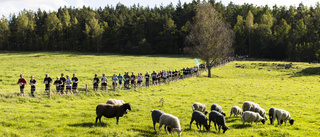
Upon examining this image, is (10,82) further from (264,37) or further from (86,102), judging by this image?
(264,37)

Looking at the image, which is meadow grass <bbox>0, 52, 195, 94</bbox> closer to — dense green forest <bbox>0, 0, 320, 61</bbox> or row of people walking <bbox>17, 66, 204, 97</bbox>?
row of people walking <bbox>17, 66, 204, 97</bbox>

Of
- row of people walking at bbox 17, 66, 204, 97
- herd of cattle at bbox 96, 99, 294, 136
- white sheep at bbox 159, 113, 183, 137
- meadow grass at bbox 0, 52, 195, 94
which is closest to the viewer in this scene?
white sheep at bbox 159, 113, 183, 137

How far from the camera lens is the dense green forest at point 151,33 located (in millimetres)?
90375

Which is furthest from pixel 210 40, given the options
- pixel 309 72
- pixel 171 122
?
pixel 171 122

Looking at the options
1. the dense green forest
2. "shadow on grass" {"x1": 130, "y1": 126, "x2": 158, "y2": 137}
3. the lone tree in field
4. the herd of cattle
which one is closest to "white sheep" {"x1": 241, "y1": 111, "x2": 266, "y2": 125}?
the herd of cattle

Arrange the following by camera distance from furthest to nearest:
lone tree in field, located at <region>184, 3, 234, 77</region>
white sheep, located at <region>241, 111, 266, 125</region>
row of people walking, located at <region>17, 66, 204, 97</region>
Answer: lone tree in field, located at <region>184, 3, 234, 77</region> → row of people walking, located at <region>17, 66, 204, 97</region> → white sheep, located at <region>241, 111, 266, 125</region>

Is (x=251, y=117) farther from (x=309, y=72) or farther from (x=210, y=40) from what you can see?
(x=309, y=72)

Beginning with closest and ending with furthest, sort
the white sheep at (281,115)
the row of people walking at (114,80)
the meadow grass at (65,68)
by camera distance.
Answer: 1. the white sheep at (281,115)
2. the row of people walking at (114,80)
3. the meadow grass at (65,68)

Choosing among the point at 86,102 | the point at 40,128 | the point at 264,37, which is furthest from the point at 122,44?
the point at 40,128

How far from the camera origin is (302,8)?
118 metres

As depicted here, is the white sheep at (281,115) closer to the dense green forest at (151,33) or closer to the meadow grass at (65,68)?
the meadow grass at (65,68)

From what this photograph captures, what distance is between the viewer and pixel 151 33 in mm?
110812

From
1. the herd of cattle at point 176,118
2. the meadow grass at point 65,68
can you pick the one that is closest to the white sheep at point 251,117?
the herd of cattle at point 176,118

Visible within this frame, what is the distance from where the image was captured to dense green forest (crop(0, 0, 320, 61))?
90375 mm
